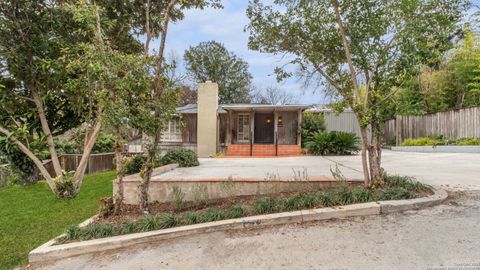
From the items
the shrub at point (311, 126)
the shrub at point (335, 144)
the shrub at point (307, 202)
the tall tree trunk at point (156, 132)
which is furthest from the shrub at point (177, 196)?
the shrub at point (311, 126)

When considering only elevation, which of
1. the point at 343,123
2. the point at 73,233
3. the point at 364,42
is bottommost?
the point at 73,233

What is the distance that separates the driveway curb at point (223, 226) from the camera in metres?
3.62

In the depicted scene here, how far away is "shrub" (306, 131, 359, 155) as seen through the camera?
41.8 feet

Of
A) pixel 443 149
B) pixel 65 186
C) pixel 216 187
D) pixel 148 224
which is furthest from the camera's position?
pixel 443 149

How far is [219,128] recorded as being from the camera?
1755 cm

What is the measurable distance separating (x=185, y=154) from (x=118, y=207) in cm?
449

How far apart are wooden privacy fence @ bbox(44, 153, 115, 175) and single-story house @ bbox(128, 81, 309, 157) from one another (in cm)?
215

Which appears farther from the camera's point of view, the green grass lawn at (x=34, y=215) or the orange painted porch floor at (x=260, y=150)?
the orange painted porch floor at (x=260, y=150)

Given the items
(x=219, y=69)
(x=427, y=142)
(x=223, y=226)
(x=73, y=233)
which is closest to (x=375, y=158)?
(x=223, y=226)

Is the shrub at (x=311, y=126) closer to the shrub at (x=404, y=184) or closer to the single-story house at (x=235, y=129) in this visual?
the single-story house at (x=235, y=129)

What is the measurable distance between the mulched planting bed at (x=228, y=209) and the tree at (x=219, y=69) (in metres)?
28.9

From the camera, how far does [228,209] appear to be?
4.34m

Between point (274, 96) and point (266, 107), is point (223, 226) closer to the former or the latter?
point (266, 107)

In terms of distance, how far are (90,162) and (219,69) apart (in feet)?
74.3
